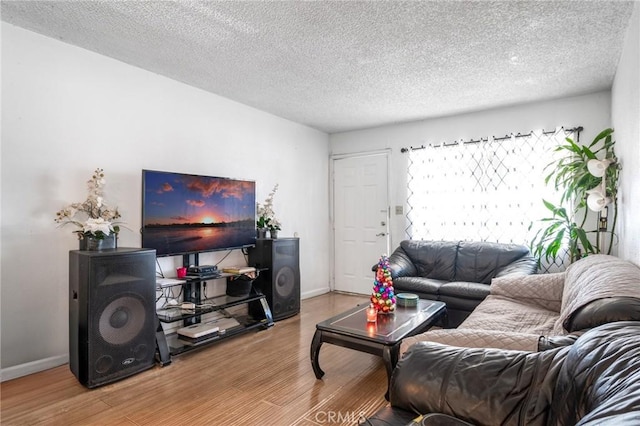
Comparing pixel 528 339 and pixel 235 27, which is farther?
pixel 235 27

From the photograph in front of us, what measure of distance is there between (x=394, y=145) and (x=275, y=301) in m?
2.81

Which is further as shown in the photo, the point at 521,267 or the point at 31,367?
→ the point at 521,267

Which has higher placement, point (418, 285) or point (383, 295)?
point (383, 295)

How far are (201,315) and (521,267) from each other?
10.6 feet

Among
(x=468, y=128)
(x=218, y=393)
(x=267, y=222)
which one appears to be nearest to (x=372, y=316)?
(x=218, y=393)

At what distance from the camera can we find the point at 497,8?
218cm

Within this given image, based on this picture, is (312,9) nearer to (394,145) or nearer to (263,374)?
(263,374)

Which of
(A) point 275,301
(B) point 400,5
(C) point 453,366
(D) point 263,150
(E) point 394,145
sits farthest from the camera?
(E) point 394,145

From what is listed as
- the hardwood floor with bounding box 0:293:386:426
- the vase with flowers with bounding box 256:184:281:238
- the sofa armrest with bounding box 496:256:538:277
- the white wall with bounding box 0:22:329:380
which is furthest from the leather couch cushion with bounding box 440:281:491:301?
the white wall with bounding box 0:22:329:380

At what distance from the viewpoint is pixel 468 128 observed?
448 cm

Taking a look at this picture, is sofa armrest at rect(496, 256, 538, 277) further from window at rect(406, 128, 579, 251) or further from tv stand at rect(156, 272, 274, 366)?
tv stand at rect(156, 272, 274, 366)

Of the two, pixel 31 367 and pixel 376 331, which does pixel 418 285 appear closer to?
pixel 376 331

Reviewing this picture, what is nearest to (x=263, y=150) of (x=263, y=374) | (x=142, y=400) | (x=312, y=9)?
(x=312, y=9)
